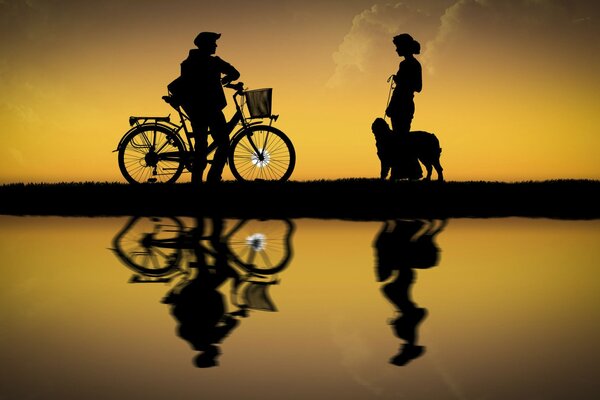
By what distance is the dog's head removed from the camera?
14.0 meters

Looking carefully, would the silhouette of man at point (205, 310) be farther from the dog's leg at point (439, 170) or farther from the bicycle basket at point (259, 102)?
the dog's leg at point (439, 170)

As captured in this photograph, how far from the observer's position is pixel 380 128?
1406cm

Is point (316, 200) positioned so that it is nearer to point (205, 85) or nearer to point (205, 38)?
point (205, 85)

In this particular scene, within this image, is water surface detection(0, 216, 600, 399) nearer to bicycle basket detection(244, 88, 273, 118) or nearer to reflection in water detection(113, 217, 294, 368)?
reflection in water detection(113, 217, 294, 368)

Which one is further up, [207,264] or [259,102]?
[259,102]

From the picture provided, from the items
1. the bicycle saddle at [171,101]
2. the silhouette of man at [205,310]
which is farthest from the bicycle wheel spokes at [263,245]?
the bicycle saddle at [171,101]

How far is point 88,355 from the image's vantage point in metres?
4.17

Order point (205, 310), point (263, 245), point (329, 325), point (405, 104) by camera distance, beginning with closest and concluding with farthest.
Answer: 1. point (329, 325)
2. point (205, 310)
3. point (263, 245)
4. point (405, 104)

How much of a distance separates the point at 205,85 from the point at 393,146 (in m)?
3.55

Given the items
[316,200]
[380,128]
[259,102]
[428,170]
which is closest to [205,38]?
[259,102]

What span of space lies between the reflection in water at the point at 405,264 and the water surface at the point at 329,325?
0.10 ft

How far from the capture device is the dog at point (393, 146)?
14.0 meters

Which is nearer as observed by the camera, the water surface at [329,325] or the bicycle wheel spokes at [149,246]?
the water surface at [329,325]

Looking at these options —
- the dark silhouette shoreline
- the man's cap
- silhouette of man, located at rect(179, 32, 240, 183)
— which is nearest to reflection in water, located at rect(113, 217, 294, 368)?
the dark silhouette shoreline
